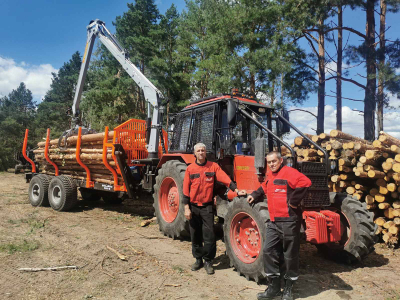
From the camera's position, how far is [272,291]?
360 cm

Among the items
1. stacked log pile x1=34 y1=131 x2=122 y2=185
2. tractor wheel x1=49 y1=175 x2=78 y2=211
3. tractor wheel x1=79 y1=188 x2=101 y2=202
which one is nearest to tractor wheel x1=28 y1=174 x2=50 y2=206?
tractor wheel x1=49 y1=175 x2=78 y2=211

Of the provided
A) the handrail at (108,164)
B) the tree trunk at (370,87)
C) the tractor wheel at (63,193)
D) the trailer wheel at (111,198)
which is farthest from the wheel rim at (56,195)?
the tree trunk at (370,87)

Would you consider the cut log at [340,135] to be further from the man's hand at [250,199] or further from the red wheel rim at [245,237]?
the man's hand at [250,199]

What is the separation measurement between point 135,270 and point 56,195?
17.8 ft

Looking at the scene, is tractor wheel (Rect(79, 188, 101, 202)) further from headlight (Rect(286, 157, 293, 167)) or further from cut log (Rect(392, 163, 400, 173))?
cut log (Rect(392, 163, 400, 173))

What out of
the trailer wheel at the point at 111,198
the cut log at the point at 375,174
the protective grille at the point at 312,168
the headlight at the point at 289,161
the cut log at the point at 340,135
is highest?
the cut log at the point at 340,135

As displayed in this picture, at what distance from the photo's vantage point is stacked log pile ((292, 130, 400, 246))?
5.90 m

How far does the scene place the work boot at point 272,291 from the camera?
3580 millimetres

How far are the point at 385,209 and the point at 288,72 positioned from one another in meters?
8.72

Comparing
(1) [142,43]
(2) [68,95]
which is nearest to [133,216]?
(1) [142,43]

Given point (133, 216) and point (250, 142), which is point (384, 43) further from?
point (133, 216)

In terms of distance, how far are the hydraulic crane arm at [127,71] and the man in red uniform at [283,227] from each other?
432 cm

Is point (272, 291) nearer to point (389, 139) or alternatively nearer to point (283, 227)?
point (283, 227)

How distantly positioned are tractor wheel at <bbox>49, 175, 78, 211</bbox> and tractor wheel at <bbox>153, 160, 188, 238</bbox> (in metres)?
3.12
